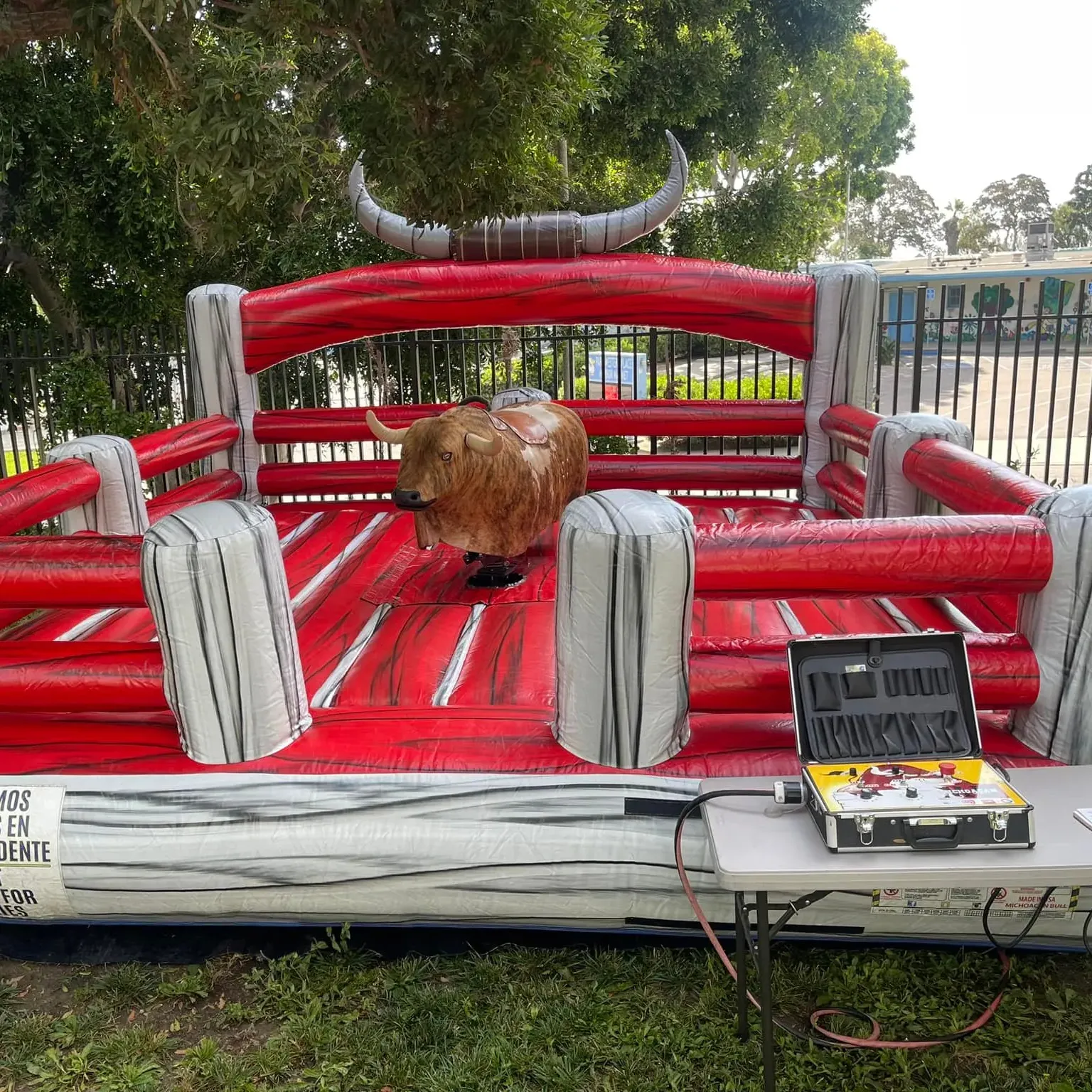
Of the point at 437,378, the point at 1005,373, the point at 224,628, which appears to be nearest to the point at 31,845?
the point at 224,628

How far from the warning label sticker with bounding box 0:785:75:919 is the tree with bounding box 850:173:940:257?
2435 inches

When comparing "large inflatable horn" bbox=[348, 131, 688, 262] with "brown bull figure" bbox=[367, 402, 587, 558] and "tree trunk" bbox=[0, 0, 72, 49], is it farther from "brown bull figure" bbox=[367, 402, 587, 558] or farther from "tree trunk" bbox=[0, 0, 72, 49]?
"tree trunk" bbox=[0, 0, 72, 49]

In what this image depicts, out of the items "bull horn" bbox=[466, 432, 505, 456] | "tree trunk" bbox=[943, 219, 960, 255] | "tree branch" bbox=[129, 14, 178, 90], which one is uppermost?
"tree trunk" bbox=[943, 219, 960, 255]

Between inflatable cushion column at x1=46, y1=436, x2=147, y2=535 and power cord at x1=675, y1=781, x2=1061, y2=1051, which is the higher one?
inflatable cushion column at x1=46, y1=436, x2=147, y2=535

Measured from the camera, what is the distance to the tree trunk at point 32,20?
220 cm

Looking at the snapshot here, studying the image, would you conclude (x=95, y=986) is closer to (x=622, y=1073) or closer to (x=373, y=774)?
(x=373, y=774)

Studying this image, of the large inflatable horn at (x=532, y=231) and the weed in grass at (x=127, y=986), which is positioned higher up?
the large inflatable horn at (x=532, y=231)

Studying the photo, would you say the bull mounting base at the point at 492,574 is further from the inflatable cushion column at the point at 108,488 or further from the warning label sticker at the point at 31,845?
the warning label sticker at the point at 31,845

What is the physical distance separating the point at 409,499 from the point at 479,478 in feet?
0.91

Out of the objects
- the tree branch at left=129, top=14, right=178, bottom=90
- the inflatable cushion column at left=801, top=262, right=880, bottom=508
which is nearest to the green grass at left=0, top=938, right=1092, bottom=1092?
the tree branch at left=129, top=14, right=178, bottom=90

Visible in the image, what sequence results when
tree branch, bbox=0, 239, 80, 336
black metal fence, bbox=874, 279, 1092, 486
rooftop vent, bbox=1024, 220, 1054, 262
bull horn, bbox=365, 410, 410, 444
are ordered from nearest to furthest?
bull horn, bbox=365, 410, 410, 444 → black metal fence, bbox=874, 279, 1092, 486 → tree branch, bbox=0, 239, 80, 336 → rooftop vent, bbox=1024, 220, 1054, 262

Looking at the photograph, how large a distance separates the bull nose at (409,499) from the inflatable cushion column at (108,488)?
100 centimetres

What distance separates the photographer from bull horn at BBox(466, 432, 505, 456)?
127 inches

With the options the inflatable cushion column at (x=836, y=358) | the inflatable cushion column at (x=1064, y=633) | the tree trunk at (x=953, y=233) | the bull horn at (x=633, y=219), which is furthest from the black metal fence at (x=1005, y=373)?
the tree trunk at (x=953, y=233)
